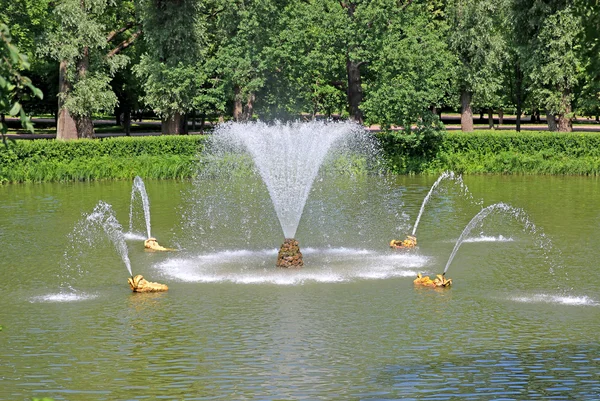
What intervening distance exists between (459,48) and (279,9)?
12033 mm

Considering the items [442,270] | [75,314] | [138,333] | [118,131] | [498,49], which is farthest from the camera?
[118,131]

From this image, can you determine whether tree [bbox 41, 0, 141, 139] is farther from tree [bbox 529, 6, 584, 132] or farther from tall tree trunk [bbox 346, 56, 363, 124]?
tree [bbox 529, 6, 584, 132]

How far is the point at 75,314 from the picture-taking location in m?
19.2

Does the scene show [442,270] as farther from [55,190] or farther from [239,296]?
[55,190]

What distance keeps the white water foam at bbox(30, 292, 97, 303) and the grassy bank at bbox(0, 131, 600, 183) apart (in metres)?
23.8

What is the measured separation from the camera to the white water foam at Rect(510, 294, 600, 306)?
63.9 ft

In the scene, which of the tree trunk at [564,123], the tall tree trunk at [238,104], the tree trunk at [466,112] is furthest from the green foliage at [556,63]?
the tall tree trunk at [238,104]

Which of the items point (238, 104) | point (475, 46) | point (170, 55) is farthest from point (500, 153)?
point (170, 55)

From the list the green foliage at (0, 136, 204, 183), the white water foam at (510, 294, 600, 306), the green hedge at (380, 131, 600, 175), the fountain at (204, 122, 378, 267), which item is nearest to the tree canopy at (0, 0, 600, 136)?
the green hedge at (380, 131, 600, 175)

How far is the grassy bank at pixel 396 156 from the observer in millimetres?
44000

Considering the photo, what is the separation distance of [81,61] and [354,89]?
46.9ft

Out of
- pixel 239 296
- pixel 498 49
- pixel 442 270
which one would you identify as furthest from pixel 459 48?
pixel 239 296

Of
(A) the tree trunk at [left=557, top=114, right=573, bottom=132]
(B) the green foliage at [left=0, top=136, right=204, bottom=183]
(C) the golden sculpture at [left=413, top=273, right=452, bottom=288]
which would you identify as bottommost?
(C) the golden sculpture at [left=413, top=273, right=452, bottom=288]

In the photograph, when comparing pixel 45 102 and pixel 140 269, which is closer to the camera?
pixel 140 269
